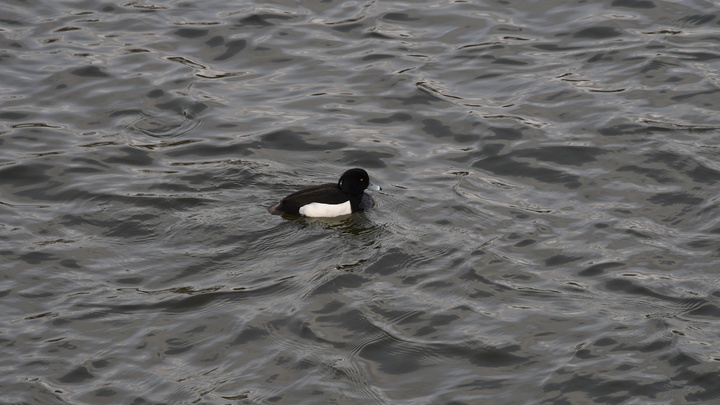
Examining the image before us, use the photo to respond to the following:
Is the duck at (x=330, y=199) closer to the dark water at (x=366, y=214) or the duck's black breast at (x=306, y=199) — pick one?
the duck's black breast at (x=306, y=199)

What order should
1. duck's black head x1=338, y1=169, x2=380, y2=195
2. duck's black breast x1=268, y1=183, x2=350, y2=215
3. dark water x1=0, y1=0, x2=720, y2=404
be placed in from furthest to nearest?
duck's black head x1=338, y1=169, x2=380, y2=195 < duck's black breast x1=268, y1=183, x2=350, y2=215 < dark water x1=0, y1=0, x2=720, y2=404

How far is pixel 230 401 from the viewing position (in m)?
8.07

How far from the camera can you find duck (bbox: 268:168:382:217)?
1106 centimetres

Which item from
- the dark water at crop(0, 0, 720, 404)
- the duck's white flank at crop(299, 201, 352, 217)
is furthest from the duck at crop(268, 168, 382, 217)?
the dark water at crop(0, 0, 720, 404)

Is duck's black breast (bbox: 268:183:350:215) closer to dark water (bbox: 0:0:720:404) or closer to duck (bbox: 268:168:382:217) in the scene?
duck (bbox: 268:168:382:217)

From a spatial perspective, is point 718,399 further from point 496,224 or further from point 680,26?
point 680,26

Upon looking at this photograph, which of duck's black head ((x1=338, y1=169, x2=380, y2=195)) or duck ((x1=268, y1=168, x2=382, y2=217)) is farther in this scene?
duck's black head ((x1=338, y1=169, x2=380, y2=195))

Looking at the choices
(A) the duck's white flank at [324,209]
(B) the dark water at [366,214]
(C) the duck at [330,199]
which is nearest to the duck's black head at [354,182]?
(C) the duck at [330,199]

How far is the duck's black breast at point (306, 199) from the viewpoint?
11031mm

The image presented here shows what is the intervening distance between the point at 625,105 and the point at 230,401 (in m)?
6.93

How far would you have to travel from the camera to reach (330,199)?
11109 millimetres

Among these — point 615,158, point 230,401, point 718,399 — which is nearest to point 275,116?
point 615,158

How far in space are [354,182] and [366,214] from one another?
397 mm

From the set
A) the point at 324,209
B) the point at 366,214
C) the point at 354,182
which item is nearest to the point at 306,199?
the point at 324,209
